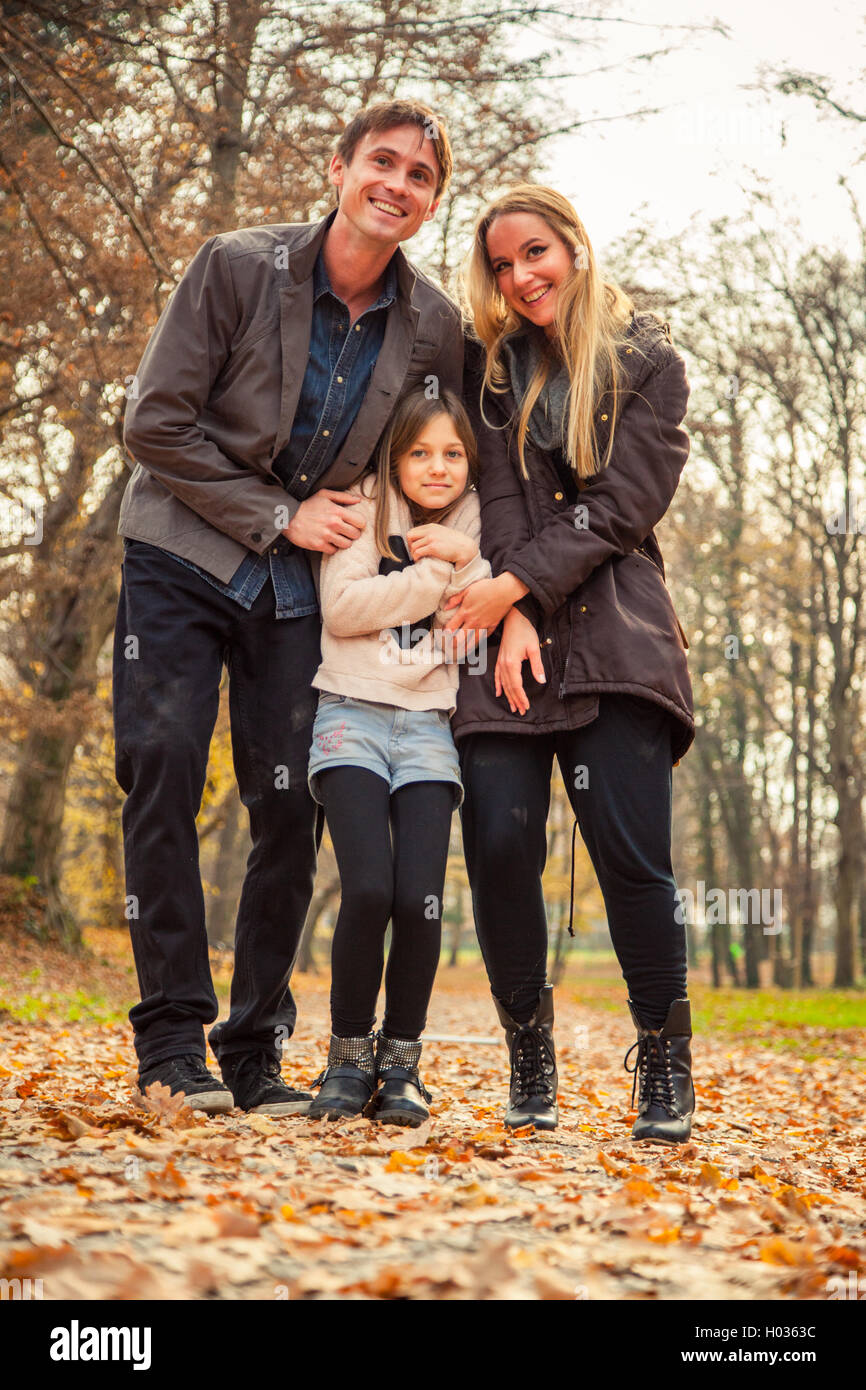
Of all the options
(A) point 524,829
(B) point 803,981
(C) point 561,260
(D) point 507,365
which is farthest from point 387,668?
(B) point 803,981

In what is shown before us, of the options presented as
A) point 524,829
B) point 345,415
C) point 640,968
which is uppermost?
point 345,415

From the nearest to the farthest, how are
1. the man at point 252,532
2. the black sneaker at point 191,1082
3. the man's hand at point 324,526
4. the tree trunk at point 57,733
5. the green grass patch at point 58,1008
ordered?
the black sneaker at point 191,1082 < the man at point 252,532 < the man's hand at point 324,526 < the green grass patch at point 58,1008 < the tree trunk at point 57,733

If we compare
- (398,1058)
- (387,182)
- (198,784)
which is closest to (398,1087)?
(398,1058)

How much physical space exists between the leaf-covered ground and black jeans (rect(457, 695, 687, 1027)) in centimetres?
48

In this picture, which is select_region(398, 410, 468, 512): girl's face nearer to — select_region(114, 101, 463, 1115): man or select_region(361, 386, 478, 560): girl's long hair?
select_region(361, 386, 478, 560): girl's long hair

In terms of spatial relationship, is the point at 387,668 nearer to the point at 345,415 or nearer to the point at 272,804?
the point at 272,804

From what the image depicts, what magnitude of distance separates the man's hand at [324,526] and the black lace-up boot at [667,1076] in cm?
160

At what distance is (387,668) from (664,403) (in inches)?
48.3

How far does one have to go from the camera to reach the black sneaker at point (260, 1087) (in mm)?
3285

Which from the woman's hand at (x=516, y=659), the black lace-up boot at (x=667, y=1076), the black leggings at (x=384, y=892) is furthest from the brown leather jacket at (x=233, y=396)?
the black lace-up boot at (x=667, y=1076)

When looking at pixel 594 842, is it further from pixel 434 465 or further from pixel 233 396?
pixel 233 396

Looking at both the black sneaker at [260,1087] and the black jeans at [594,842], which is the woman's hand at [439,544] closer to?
the black jeans at [594,842]

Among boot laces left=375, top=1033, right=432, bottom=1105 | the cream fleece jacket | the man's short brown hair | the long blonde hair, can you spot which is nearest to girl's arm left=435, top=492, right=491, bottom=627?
the cream fleece jacket

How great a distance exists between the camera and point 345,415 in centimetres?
351
